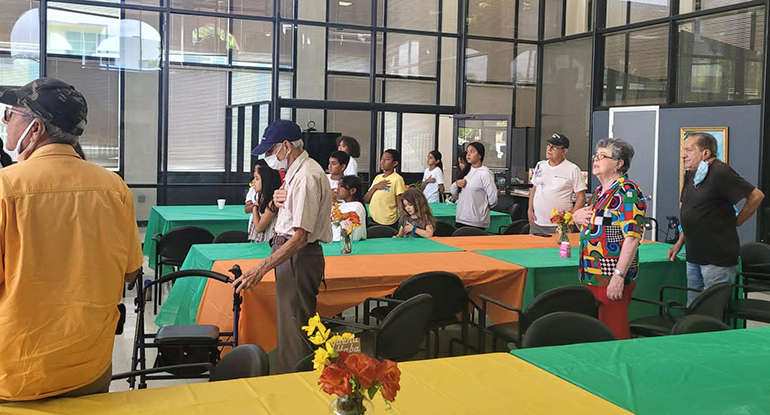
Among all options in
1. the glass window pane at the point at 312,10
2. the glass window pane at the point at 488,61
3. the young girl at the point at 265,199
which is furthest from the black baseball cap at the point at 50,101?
the glass window pane at the point at 488,61

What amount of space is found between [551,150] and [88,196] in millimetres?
5771

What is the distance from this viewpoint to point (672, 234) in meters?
11.3

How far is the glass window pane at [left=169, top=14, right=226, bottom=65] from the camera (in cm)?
1167

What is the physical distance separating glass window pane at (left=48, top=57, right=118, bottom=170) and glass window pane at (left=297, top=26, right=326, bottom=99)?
112 inches

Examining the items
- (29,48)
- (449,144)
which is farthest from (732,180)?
(29,48)

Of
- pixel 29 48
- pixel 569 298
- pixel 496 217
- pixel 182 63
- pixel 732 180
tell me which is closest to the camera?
pixel 569 298

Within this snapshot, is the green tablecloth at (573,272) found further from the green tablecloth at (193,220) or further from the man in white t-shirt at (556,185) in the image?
the green tablecloth at (193,220)

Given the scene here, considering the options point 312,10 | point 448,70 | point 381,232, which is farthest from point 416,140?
point 381,232

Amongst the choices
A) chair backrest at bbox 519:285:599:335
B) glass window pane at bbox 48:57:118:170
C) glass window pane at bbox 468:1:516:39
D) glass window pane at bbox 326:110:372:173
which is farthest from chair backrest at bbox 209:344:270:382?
glass window pane at bbox 468:1:516:39

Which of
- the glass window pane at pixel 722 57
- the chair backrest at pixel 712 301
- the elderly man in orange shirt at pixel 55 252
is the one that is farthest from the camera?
the glass window pane at pixel 722 57

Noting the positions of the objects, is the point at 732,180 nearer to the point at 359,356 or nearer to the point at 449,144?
the point at 359,356

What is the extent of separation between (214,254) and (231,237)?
1.12 m

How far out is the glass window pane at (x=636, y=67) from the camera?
38.0 ft

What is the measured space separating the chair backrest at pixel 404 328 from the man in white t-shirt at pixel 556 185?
12.0 ft
